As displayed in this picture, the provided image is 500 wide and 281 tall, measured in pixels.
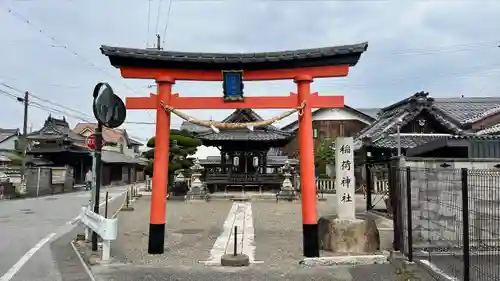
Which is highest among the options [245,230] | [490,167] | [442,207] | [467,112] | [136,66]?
[467,112]

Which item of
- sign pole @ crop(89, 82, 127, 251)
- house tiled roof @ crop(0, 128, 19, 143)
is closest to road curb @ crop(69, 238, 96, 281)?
sign pole @ crop(89, 82, 127, 251)

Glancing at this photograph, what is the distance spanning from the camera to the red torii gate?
8.91 m

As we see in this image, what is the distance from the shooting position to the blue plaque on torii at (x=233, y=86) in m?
9.13

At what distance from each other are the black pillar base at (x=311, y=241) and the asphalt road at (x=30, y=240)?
4809 millimetres

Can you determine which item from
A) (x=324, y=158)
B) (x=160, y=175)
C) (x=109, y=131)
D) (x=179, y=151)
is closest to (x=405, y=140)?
(x=324, y=158)

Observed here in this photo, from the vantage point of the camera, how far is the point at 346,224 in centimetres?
880

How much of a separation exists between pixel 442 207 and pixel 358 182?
74.8 feet

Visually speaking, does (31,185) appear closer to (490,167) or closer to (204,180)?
(204,180)

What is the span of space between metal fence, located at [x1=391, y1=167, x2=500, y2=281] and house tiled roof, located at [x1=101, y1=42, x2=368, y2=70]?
9.40 feet

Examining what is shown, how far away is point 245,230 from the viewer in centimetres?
1295

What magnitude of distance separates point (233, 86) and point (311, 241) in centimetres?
383

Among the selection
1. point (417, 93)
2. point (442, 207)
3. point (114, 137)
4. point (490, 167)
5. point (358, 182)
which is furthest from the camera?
point (114, 137)

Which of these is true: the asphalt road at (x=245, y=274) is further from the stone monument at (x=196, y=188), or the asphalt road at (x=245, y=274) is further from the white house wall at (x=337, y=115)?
the white house wall at (x=337, y=115)

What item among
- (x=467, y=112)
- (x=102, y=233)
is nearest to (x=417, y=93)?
(x=467, y=112)
